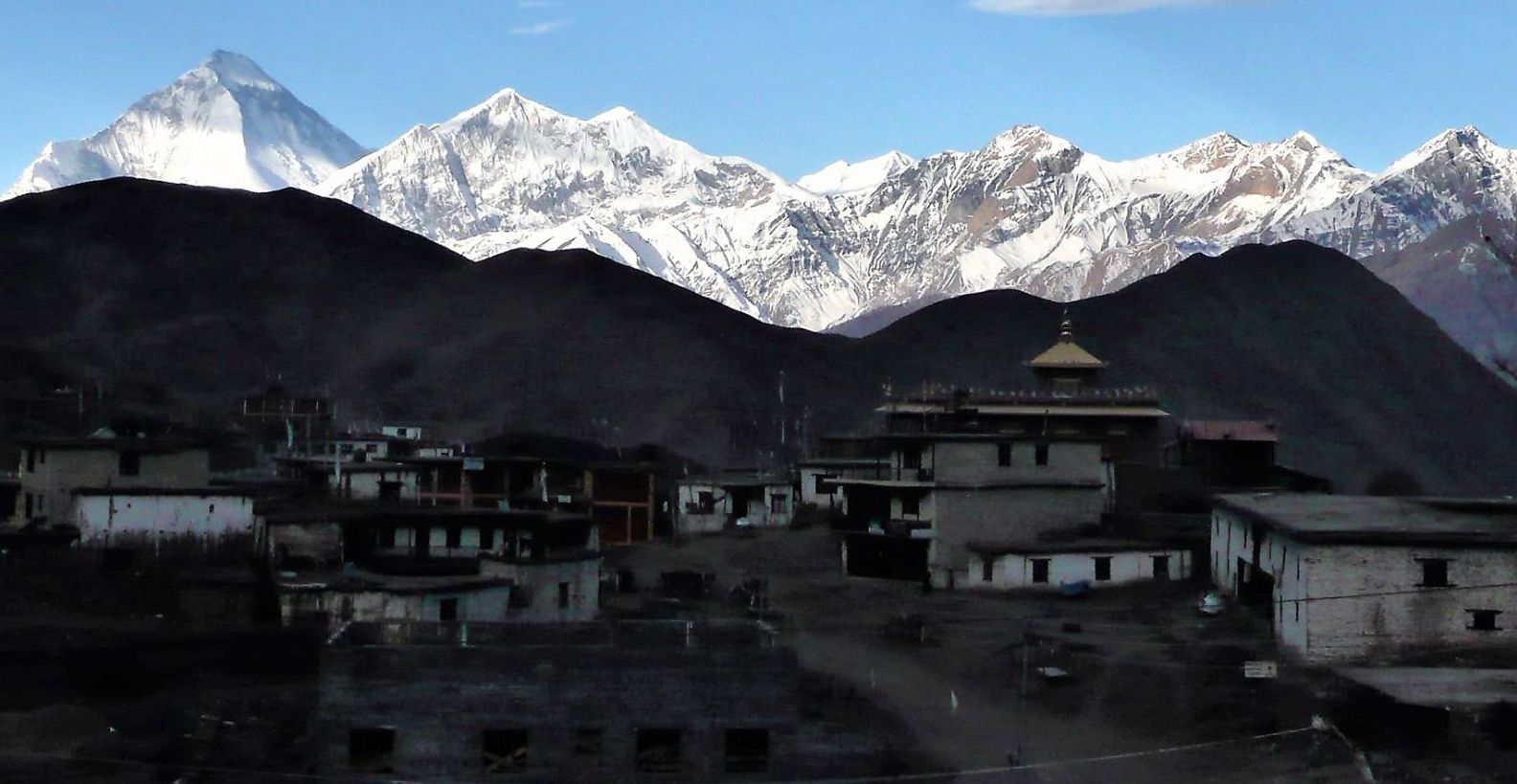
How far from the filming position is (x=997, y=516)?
5319 centimetres

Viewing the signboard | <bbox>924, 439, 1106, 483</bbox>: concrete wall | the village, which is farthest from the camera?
<bbox>924, 439, 1106, 483</bbox>: concrete wall

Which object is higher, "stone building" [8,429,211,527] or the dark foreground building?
"stone building" [8,429,211,527]

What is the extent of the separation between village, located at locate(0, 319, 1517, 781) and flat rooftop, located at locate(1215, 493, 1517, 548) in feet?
0.42

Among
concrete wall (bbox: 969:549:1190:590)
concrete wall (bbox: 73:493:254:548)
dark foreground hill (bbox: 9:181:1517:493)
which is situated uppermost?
dark foreground hill (bbox: 9:181:1517:493)

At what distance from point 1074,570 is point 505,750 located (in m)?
20.9

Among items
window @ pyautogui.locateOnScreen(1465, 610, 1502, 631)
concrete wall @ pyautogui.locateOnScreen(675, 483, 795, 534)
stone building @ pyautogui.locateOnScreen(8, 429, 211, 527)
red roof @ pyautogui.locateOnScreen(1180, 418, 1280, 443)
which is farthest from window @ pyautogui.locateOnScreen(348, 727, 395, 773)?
red roof @ pyautogui.locateOnScreen(1180, 418, 1280, 443)

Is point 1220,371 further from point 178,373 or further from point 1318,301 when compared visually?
point 178,373

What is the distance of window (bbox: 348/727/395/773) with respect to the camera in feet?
102

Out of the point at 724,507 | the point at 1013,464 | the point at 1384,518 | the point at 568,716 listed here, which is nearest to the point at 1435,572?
the point at 1384,518

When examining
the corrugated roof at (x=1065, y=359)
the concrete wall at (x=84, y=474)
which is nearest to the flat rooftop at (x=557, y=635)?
the concrete wall at (x=84, y=474)

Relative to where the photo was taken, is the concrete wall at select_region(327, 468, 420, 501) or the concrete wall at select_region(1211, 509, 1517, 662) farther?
the concrete wall at select_region(327, 468, 420, 501)

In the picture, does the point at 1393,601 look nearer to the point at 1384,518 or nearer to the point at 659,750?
the point at 1384,518

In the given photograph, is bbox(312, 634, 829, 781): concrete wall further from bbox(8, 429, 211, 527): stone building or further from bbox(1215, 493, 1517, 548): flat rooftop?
bbox(8, 429, 211, 527): stone building

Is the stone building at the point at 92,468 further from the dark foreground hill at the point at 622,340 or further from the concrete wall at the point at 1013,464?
the dark foreground hill at the point at 622,340
